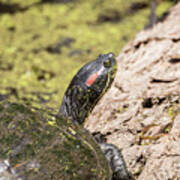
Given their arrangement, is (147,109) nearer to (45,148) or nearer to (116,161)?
(116,161)

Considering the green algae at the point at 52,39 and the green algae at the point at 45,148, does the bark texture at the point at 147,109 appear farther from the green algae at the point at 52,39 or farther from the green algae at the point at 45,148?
the green algae at the point at 52,39

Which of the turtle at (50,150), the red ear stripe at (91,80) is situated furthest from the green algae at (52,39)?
the turtle at (50,150)

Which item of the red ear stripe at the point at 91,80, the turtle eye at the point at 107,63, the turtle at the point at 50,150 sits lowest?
the turtle at the point at 50,150

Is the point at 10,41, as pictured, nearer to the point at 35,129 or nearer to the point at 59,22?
the point at 59,22

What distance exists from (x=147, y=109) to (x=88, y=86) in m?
0.41

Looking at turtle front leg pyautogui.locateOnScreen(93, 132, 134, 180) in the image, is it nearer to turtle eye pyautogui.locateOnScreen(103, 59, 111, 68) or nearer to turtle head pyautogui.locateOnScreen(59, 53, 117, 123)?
turtle head pyautogui.locateOnScreen(59, 53, 117, 123)

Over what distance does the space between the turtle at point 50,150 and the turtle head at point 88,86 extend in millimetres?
19

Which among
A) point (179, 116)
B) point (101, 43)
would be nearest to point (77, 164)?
point (179, 116)

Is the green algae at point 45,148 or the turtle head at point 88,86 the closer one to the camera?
the green algae at point 45,148

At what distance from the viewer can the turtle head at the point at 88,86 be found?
184 cm

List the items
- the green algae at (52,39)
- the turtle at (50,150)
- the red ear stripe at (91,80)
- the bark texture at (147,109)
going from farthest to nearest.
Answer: the green algae at (52,39)
the red ear stripe at (91,80)
the bark texture at (147,109)
the turtle at (50,150)

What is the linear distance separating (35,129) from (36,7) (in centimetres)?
423

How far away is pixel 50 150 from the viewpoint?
1391 mm

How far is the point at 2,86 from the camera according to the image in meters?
3.39
